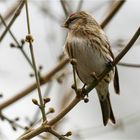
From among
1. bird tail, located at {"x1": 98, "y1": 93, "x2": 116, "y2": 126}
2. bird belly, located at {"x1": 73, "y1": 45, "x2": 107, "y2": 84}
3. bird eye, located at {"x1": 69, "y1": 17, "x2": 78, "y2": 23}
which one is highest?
bird eye, located at {"x1": 69, "y1": 17, "x2": 78, "y2": 23}

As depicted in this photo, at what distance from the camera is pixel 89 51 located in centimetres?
489

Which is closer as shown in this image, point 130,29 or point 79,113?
point 130,29

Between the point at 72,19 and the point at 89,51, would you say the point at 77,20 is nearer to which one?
the point at 72,19

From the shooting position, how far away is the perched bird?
4.86 metres

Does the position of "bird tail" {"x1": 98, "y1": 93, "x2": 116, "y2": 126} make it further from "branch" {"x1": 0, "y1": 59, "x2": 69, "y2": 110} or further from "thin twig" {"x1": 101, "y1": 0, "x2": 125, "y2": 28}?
"thin twig" {"x1": 101, "y1": 0, "x2": 125, "y2": 28}

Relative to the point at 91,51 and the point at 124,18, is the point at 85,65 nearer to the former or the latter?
the point at 91,51

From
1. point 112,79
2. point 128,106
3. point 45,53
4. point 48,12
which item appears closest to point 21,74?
point 45,53

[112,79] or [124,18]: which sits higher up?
[124,18]

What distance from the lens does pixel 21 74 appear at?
9.81 meters

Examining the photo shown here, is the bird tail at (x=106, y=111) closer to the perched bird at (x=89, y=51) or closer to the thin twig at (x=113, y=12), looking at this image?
the perched bird at (x=89, y=51)

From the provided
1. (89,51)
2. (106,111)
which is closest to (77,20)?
(89,51)

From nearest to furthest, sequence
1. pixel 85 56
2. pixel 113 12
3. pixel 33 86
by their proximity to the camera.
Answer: pixel 85 56, pixel 33 86, pixel 113 12

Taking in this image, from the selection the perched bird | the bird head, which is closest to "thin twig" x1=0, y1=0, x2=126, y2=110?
the bird head

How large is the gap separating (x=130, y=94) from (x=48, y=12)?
2.29m
